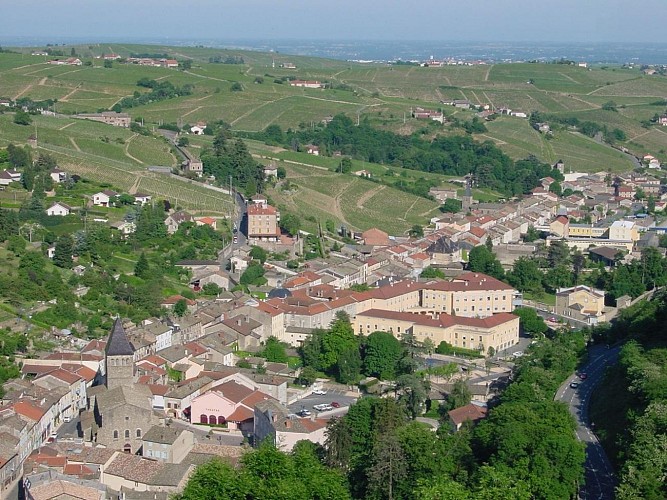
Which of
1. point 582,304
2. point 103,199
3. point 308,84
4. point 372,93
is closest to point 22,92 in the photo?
point 308,84

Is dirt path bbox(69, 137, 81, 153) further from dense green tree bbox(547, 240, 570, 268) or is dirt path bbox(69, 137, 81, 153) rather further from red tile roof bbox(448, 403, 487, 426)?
red tile roof bbox(448, 403, 487, 426)

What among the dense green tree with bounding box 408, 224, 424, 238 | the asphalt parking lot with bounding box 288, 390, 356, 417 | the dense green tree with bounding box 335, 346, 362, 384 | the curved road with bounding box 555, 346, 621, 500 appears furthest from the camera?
the dense green tree with bounding box 408, 224, 424, 238

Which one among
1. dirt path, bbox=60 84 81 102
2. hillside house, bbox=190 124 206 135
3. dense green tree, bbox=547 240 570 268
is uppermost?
dirt path, bbox=60 84 81 102

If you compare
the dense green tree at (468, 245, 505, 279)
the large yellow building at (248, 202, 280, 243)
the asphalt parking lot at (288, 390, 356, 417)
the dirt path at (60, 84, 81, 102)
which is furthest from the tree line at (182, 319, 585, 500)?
the dirt path at (60, 84, 81, 102)

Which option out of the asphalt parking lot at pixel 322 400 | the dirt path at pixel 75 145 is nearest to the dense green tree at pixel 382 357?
the asphalt parking lot at pixel 322 400

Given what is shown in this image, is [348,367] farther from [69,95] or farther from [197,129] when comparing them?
[69,95]

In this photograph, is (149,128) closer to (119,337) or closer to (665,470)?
(119,337)

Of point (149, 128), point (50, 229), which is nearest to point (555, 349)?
point (50, 229)
